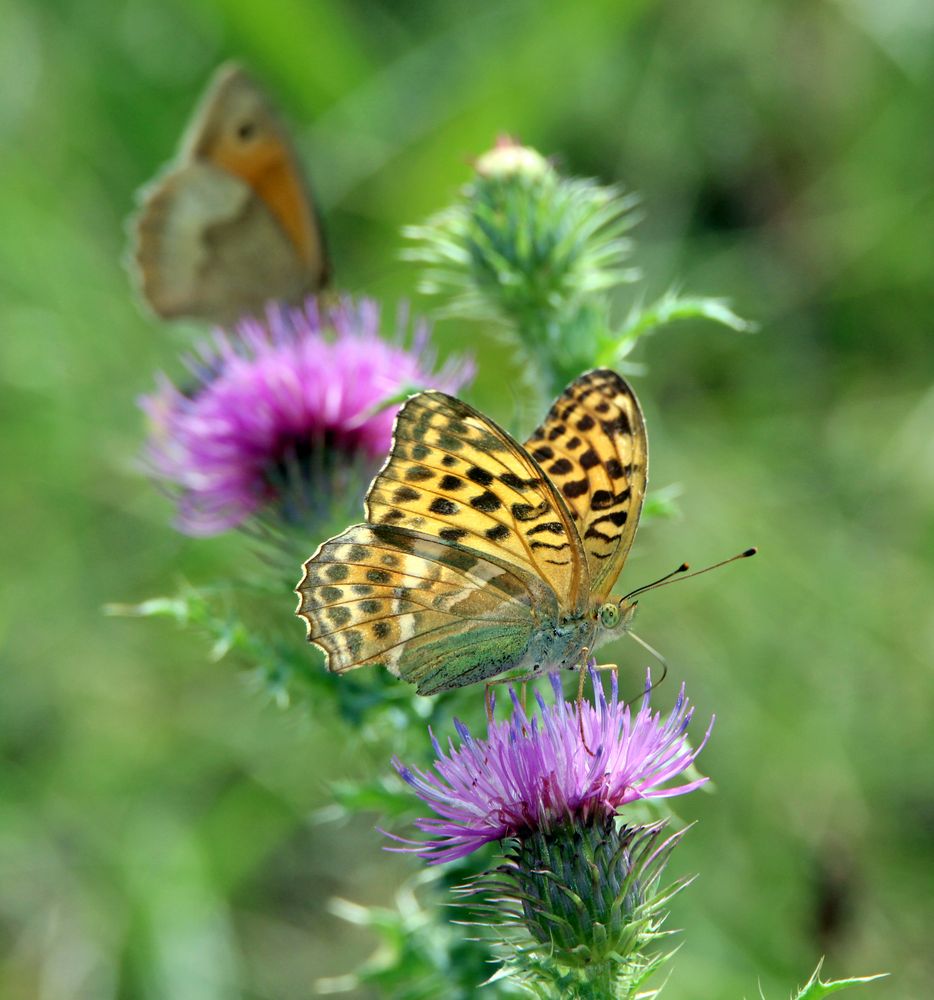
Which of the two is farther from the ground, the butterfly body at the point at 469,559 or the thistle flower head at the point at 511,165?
the thistle flower head at the point at 511,165

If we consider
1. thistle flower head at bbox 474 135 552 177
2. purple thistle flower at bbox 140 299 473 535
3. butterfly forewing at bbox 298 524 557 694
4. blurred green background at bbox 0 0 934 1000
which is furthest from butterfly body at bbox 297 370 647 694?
blurred green background at bbox 0 0 934 1000

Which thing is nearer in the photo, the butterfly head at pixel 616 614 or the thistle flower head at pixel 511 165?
the butterfly head at pixel 616 614

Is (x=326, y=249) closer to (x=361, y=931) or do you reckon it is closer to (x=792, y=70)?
(x=361, y=931)

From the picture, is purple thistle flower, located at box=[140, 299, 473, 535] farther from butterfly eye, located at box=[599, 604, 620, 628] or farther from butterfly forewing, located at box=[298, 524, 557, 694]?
butterfly eye, located at box=[599, 604, 620, 628]

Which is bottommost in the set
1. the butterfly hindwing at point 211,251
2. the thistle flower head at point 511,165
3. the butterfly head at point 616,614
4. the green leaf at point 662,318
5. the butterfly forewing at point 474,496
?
the butterfly head at point 616,614

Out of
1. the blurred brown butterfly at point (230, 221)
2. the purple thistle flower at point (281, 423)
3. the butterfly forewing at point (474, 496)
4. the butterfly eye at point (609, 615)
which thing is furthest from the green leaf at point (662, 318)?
the blurred brown butterfly at point (230, 221)

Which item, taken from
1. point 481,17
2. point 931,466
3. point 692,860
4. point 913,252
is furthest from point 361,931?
point 481,17

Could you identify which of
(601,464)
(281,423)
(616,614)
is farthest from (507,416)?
(616,614)

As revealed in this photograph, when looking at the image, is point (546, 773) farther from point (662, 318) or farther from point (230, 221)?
point (230, 221)

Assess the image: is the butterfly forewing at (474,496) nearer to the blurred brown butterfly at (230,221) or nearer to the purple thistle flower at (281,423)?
the purple thistle flower at (281,423)
